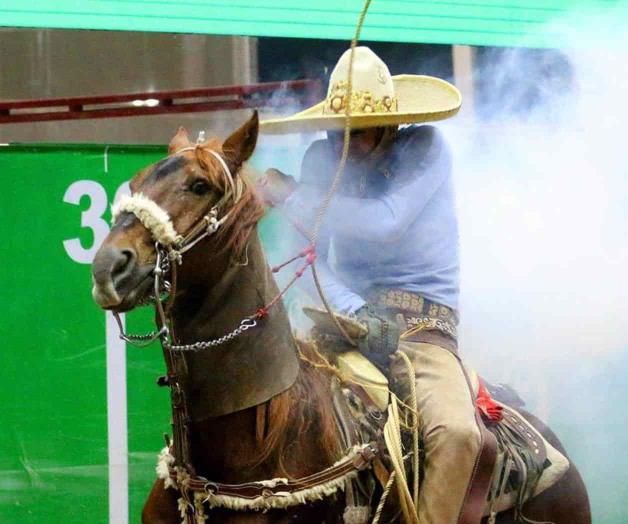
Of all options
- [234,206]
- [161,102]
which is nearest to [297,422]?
[234,206]

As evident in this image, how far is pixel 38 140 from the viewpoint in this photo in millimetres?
5328

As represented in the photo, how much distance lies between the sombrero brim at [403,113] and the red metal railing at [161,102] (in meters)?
1.05

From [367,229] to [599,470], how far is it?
2523mm

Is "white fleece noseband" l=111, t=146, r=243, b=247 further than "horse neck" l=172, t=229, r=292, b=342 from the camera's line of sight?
No

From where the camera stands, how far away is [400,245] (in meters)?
3.66

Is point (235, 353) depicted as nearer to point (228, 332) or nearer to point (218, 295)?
point (228, 332)

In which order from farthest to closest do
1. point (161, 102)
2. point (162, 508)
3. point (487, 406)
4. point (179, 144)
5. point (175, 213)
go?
point (161, 102) → point (487, 406) → point (162, 508) → point (179, 144) → point (175, 213)

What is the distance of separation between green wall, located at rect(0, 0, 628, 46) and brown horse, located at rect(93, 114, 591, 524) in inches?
72.2

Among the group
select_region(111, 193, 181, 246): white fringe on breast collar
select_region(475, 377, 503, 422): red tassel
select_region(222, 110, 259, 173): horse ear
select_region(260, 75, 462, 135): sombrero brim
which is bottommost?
select_region(475, 377, 503, 422): red tassel

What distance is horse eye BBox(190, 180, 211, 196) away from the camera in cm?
292

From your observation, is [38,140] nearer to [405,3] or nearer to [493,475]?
[405,3]

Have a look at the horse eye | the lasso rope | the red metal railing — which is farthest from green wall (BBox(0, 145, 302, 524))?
the horse eye

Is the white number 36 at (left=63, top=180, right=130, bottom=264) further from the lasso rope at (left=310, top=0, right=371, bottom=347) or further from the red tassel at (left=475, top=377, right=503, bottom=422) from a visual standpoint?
the red tassel at (left=475, top=377, right=503, bottom=422)

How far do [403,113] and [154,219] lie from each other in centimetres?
120
